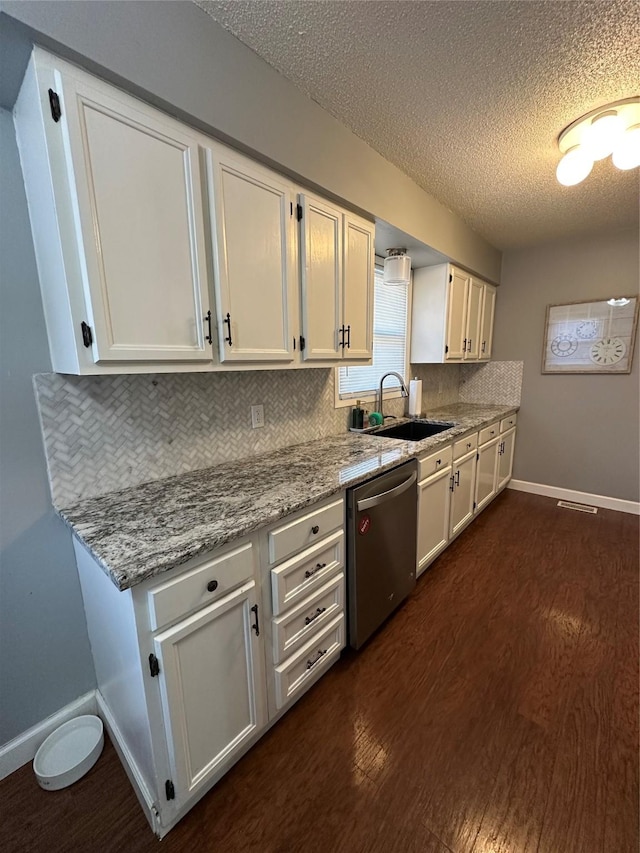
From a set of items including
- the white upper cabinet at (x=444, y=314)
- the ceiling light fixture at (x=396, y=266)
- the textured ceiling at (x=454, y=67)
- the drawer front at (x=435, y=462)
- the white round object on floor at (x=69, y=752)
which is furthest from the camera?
the white upper cabinet at (x=444, y=314)

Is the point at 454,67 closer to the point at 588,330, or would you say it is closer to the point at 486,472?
the point at 486,472

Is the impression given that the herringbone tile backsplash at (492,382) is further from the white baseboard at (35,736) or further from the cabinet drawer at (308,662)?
the white baseboard at (35,736)

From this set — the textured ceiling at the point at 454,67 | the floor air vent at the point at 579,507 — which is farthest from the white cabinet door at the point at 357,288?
the floor air vent at the point at 579,507

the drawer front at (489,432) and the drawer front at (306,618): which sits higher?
the drawer front at (489,432)

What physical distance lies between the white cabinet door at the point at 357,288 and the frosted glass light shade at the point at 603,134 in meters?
1.07

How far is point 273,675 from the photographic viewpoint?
136 centimetres

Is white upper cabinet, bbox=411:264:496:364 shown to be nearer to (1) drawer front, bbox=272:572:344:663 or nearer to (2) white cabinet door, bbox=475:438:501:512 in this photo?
(2) white cabinet door, bbox=475:438:501:512

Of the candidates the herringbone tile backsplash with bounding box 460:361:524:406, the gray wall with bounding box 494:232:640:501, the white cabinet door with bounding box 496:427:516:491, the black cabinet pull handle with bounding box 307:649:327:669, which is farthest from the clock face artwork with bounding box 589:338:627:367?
the black cabinet pull handle with bounding box 307:649:327:669

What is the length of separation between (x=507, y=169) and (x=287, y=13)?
157cm

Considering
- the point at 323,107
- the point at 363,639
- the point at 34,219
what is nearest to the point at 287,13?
the point at 323,107

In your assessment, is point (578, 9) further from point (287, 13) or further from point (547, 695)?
point (547, 695)

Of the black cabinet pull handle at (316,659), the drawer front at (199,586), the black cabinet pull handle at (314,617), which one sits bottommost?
the black cabinet pull handle at (316,659)

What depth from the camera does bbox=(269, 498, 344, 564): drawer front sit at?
1.28 m

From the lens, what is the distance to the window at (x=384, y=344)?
2.64 meters
